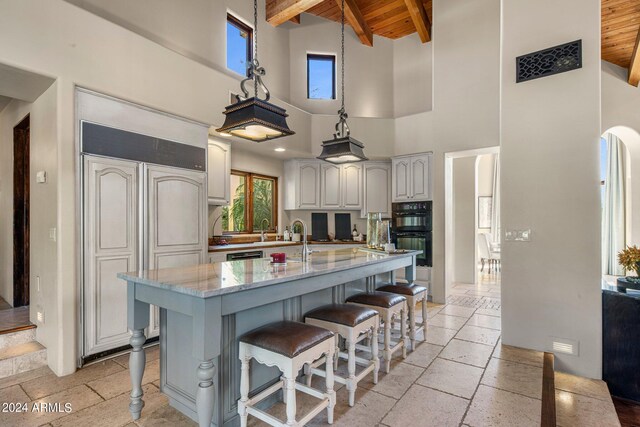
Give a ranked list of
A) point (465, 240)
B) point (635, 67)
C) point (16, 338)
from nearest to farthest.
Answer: point (16, 338), point (635, 67), point (465, 240)

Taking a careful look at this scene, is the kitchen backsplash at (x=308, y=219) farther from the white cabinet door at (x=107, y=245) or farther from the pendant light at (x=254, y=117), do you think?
the pendant light at (x=254, y=117)

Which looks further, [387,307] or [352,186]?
[352,186]

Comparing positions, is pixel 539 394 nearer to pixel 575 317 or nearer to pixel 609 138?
pixel 575 317

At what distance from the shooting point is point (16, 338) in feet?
9.70

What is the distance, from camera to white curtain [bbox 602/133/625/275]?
275 inches

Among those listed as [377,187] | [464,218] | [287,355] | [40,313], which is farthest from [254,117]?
[464,218]

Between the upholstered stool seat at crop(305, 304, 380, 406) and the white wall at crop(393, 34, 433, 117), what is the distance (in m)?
4.64

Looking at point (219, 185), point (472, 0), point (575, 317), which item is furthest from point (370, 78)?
point (575, 317)

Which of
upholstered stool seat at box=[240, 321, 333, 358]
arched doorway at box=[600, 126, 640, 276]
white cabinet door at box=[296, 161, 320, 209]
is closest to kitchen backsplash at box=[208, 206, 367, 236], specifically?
white cabinet door at box=[296, 161, 320, 209]

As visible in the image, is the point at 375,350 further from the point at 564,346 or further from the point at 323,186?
the point at 323,186

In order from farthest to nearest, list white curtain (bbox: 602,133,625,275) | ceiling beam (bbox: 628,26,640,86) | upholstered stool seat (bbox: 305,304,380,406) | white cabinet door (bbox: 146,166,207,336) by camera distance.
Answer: white curtain (bbox: 602,133,625,275), ceiling beam (bbox: 628,26,640,86), white cabinet door (bbox: 146,166,207,336), upholstered stool seat (bbox: 305,304,380,406)

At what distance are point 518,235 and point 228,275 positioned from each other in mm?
2749

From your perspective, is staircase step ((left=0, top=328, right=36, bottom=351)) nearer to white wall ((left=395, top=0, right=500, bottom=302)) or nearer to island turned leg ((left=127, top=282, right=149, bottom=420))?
island turned leg ((left=127, top=282, right=149, bottom=420))

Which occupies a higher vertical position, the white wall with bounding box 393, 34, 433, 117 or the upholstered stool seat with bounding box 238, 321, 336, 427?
the white wall with bounding box 393, 34, 433, 117
